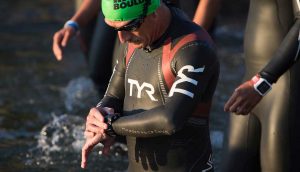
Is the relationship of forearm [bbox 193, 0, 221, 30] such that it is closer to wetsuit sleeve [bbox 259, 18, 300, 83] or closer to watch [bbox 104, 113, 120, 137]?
wetsuit sleeve [bbox 259, 18, 300, 83]

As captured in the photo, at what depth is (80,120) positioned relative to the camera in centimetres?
746

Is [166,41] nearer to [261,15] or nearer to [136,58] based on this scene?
[136,58]

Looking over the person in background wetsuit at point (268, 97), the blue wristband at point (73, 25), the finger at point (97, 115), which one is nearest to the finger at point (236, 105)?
the person in background wetsuit at point (268, 97)

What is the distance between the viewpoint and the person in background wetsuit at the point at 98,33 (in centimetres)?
486

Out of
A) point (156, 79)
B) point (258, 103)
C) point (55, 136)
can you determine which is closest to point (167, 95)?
point (156, 79)

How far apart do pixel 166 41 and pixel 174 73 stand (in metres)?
0.16

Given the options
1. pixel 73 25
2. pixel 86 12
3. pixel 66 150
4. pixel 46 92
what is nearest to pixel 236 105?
pixel 73 25

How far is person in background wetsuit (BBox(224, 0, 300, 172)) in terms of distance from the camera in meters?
3.91

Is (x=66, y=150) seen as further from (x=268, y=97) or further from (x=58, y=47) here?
(x=268, y=97)

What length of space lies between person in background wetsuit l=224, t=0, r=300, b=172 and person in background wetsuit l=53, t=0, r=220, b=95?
1.60ft

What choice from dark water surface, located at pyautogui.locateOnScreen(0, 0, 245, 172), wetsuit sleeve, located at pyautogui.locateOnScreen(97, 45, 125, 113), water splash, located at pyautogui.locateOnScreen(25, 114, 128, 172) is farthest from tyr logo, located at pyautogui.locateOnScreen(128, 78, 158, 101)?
water splash, located at pyautogui.locateOnScreen(25, 114, 128, 172)

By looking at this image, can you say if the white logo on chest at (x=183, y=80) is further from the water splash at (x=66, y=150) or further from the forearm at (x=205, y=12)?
the water splash at (x=66, y=150)

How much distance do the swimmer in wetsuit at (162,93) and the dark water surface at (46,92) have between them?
91cm

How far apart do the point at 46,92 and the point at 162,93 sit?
555cm
